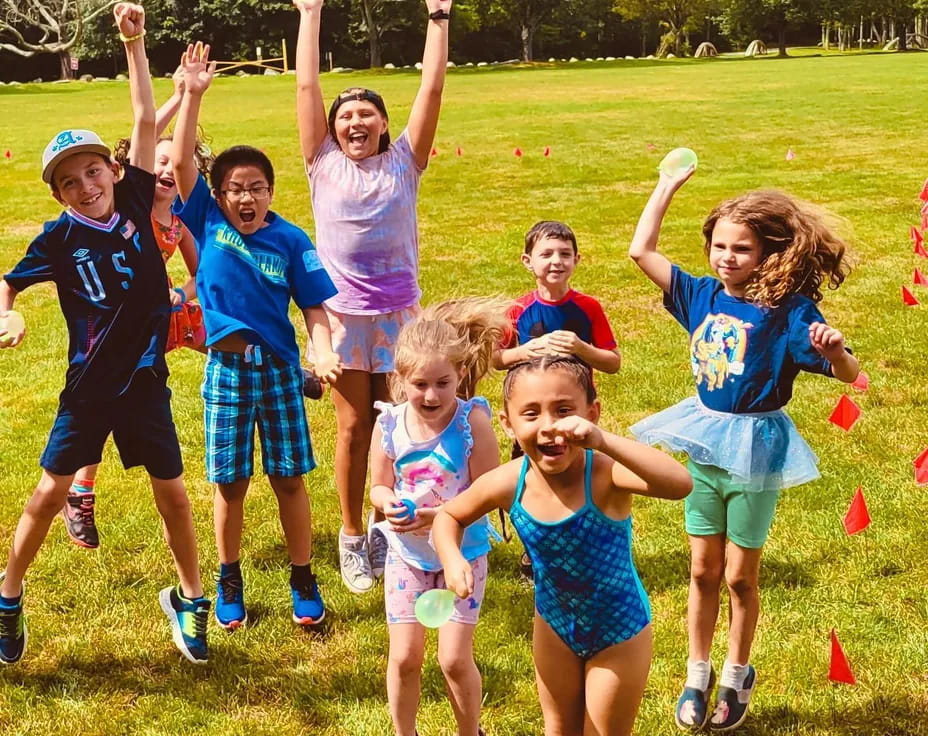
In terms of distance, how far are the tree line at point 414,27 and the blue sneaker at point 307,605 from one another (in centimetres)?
5451

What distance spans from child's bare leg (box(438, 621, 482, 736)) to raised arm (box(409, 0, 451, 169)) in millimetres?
2186

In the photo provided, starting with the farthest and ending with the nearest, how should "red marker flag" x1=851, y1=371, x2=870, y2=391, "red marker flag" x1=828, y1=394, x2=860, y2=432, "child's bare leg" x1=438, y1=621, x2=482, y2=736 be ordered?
"red marker flag" x1=851, y1=371, x2=870, y2=391, "red marker flag" x1=828, y1=394, x2=860, y2=432, "child's bare leg" x1=438, y1=621, x2=482, y2=736

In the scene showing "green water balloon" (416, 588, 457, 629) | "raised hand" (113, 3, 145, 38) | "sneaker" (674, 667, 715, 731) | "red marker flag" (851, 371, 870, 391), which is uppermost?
"raised hand" (113, 3, 145, 38)

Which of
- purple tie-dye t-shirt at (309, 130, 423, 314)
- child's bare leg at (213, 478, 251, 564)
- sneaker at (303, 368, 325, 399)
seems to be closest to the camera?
child's bare leg at (213, 478, 251, 564)

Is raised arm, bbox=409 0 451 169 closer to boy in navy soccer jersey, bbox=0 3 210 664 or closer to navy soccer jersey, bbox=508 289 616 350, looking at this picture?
navy soccer jersey, bbox=508 289 616 350

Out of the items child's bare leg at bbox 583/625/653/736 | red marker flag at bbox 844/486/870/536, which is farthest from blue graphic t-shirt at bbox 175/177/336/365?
red marker flag at bbox 844/486/870/536

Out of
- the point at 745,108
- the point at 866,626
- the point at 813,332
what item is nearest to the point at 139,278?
the point at 813,332

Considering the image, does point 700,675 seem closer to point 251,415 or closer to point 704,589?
point 704,589

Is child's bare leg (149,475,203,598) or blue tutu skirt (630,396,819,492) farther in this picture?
child's bare leg (149,475,203,598)

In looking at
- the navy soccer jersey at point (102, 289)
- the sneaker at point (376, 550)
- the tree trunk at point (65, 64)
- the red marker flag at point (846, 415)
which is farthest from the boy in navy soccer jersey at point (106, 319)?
the tree trunk at point (65, 64)

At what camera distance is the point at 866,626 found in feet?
13.8

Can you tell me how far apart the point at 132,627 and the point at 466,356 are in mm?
2049

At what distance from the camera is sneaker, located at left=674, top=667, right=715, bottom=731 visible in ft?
11.9

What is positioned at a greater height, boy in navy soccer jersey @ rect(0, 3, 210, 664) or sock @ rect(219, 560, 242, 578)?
boy in navy soccer jersey @ rect(0, 3, 210, 664)
